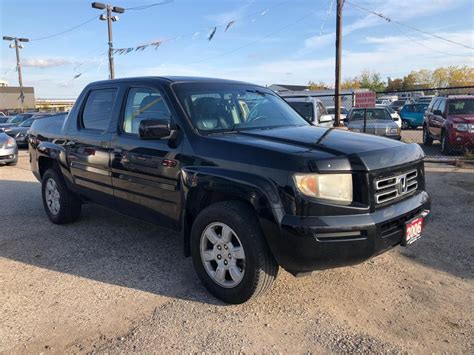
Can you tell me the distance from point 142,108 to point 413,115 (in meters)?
23.6

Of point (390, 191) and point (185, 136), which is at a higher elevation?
point (185, 136)

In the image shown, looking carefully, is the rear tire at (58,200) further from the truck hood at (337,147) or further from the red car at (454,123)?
the red car at (454,123)

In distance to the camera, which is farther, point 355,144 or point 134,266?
point 134,266

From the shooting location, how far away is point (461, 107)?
12.1m

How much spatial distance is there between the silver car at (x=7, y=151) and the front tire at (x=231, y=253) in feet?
34.1

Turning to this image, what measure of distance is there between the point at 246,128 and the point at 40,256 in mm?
2643

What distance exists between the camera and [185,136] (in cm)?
363

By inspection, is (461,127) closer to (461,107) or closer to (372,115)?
(461,107)

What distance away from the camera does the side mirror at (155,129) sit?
3.54 meters

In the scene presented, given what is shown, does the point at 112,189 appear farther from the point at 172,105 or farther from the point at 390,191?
the point at 390,191

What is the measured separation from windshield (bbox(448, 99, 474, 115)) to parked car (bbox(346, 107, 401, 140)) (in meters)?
1.69

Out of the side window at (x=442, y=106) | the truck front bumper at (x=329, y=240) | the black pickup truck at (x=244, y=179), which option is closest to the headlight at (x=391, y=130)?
the side window at (x=442, y=106)

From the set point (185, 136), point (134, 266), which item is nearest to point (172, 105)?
point (185, 136)

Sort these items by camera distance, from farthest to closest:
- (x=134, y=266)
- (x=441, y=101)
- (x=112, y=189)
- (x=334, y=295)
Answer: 1. (x=441, y=101)
2. (x=112, y=189)
3. (x=134, y=266)
4. (x=334, y=295)
